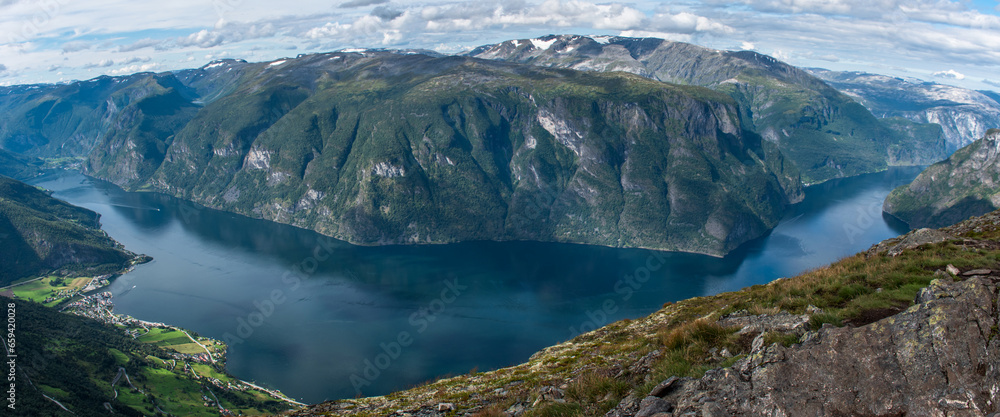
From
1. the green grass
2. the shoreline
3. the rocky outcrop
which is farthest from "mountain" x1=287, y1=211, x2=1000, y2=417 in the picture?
the green grass

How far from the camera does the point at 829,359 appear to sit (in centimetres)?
859

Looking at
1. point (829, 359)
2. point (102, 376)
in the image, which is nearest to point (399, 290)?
point (102, 376)

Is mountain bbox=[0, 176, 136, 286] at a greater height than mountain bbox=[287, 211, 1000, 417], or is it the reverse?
mountain bbox=[287, 211, 1000, 417]

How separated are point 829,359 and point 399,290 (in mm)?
131546

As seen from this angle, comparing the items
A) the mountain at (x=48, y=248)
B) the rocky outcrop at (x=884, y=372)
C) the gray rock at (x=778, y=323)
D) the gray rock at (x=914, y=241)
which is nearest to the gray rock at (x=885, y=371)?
the rocky outcrop at (x=884, y=372)

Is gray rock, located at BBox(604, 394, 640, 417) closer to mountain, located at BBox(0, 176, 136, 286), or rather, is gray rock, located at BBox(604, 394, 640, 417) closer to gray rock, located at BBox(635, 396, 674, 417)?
gray rock, located at BBox(635, 396, 674, 417)

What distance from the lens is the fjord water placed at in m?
95.1

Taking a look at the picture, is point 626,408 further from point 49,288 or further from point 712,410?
point 49,288

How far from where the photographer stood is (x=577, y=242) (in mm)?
191125

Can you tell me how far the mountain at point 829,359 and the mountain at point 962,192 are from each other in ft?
691

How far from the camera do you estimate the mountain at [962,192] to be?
178 metres

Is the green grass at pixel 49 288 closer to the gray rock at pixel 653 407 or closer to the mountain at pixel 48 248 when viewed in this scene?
the mountain at pixel 48 248

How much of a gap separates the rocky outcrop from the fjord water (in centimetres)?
8029

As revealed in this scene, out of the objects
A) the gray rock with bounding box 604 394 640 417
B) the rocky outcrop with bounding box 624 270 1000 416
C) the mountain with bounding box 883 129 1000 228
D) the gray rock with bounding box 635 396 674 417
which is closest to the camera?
the rocky outcrop with bounding box 624 270 1000 416
